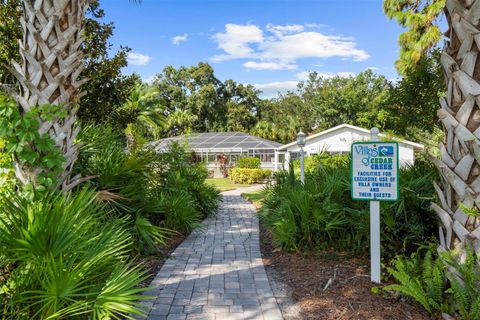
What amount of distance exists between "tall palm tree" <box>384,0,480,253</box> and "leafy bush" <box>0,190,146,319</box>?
8.60 feet

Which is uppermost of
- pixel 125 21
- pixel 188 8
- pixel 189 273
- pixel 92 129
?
pixel 188 8

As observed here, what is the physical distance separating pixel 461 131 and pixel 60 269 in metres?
3.25

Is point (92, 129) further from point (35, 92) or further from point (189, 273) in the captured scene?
point (189, 273)

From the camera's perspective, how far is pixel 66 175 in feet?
13.3

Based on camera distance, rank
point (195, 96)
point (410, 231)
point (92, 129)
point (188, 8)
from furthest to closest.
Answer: point (195, 96) → point (188, 8) → point (92, 129) → point (410, 231)

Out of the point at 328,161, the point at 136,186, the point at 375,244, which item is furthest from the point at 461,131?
the point at 328,161

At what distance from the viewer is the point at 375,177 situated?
425 cm

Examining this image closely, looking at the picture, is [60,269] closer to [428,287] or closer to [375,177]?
[428,287]

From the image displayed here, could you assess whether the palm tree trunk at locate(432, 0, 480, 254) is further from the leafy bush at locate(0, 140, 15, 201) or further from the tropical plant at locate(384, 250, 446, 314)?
the leafy bush at locate(0, 140, 15, 201)

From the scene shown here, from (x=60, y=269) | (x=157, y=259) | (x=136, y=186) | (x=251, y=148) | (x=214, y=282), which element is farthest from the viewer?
(x=251, y=148)

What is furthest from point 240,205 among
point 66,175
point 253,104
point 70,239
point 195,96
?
point 253,104

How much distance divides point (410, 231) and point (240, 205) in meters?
8.63

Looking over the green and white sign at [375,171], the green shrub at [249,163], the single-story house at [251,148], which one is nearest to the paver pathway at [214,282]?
the green and white sign at [375,171]

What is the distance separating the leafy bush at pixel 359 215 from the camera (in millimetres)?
4965
